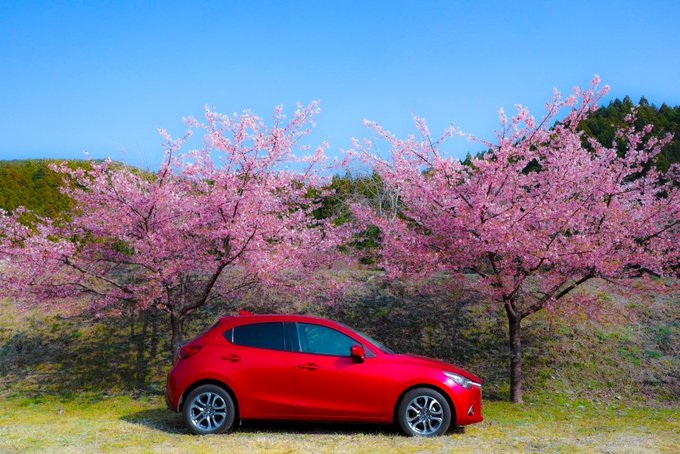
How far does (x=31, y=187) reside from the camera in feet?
95.8

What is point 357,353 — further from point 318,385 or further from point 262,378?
point 262,378

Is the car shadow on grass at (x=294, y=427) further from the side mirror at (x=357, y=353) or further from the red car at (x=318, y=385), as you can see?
the side mirror at (x=357, y=353)

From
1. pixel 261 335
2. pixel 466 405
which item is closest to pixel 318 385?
pixel 261 335

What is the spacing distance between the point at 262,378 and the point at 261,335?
0.59 metres

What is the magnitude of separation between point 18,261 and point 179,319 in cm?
316

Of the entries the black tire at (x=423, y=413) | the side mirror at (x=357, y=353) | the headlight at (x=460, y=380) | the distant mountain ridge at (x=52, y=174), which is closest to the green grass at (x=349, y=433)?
the black tire at (x=423, y=413)

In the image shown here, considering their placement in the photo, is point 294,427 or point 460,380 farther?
point 294,427

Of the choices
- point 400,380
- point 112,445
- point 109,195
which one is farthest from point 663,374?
point 109,195

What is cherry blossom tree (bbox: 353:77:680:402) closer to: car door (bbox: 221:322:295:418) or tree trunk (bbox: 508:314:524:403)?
tree trunk (bbox: 508:314:524:403)

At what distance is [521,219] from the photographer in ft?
34.1

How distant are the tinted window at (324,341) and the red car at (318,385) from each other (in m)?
0.01

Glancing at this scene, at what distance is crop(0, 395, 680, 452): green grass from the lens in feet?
24.1

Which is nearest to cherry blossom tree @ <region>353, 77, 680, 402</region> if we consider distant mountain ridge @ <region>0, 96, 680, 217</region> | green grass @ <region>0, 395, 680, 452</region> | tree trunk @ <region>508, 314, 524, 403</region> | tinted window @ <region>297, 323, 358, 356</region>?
tree trunk @ <region>508, 314, 524, 403</region>

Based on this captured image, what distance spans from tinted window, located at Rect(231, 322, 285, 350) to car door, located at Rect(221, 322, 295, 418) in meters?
0.06
